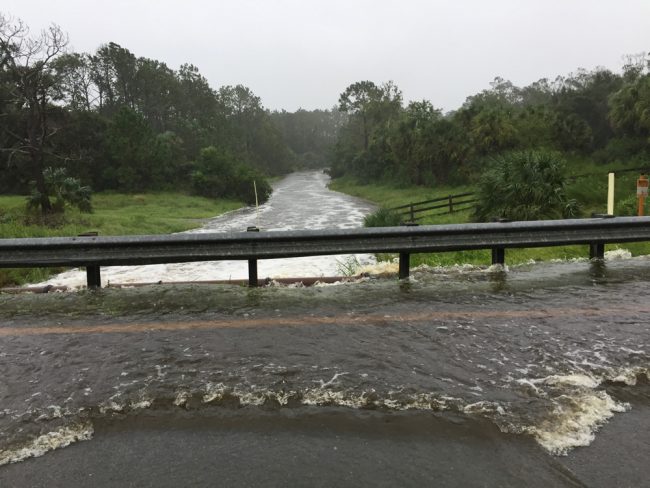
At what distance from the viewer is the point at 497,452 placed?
2.63 meters

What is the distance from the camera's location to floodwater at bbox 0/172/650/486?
2574 millimetres

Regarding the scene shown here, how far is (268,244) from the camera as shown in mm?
6168

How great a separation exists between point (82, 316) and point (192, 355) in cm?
184

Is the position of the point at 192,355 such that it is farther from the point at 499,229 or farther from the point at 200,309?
the point at 499,229

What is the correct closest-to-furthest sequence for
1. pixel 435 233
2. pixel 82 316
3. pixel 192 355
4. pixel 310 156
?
pixel 192 355 → pixel 82 316 → pixel 435 233 → pixel 310 156

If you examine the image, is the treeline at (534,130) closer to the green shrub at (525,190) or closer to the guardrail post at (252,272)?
the green shrub at (525,190)

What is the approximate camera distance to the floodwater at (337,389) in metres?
2.57

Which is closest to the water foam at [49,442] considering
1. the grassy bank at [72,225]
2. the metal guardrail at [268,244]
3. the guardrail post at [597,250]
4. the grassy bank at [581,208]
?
the metal guardrail at [268,244]

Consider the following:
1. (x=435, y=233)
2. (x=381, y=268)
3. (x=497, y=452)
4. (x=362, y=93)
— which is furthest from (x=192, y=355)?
(x=362, y=93)

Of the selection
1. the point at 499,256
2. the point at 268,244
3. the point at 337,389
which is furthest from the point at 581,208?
the point at 337,389

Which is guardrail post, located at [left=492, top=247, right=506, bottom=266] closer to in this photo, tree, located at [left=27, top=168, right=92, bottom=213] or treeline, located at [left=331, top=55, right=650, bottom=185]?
tree, located at [left=27, top=168, right=92, bottom=213]

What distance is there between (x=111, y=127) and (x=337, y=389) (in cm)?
5644

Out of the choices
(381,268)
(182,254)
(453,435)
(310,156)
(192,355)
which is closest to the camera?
(453,435)

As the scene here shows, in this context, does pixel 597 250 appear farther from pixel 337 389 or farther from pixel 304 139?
pixel 304 139
